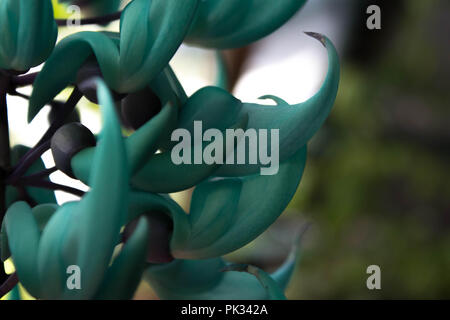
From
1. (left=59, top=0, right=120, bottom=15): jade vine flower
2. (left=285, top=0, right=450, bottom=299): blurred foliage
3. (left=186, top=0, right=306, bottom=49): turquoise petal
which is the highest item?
(left=59, top=0, right=120, bottom=15): jade vine flower

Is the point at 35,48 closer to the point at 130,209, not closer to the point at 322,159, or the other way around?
the point at 130,209

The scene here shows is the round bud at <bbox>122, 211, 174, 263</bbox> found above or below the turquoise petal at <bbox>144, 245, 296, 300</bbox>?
above

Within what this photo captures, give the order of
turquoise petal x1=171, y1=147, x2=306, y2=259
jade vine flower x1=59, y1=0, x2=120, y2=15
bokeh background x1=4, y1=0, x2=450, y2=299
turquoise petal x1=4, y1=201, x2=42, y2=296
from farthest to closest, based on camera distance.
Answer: bokeh background x1=4, y1=0, x2=450, y2=299, jade vine flower x1=59, y1=0, x2=120, y2=15, turquoise petal x1=171, y1=147, x2=306, y2=259, turquoise petal x1=4, y1=201, x2=42, y2=296

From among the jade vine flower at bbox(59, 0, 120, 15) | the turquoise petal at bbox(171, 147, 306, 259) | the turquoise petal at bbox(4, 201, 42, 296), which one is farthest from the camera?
the jade vine flower at bbox(59, 0, 120, 15)

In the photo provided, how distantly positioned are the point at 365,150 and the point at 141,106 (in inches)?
77.5

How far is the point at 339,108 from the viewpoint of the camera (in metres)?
2.45

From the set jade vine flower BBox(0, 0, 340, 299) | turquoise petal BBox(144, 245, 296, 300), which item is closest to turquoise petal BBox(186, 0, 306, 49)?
jade vine flower BBox(0, 0, 340, 299)

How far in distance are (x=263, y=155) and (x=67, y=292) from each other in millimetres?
195

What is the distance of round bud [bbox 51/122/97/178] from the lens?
1.59ft

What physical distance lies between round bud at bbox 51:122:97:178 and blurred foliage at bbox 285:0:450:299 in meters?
1.92

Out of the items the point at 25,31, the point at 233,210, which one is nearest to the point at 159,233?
the point at 233,210

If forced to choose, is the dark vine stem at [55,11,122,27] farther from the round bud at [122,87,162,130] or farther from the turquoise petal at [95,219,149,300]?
the turquoise petal at [95,219,149,300]

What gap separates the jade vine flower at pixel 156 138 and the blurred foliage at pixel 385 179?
1.85 metres
